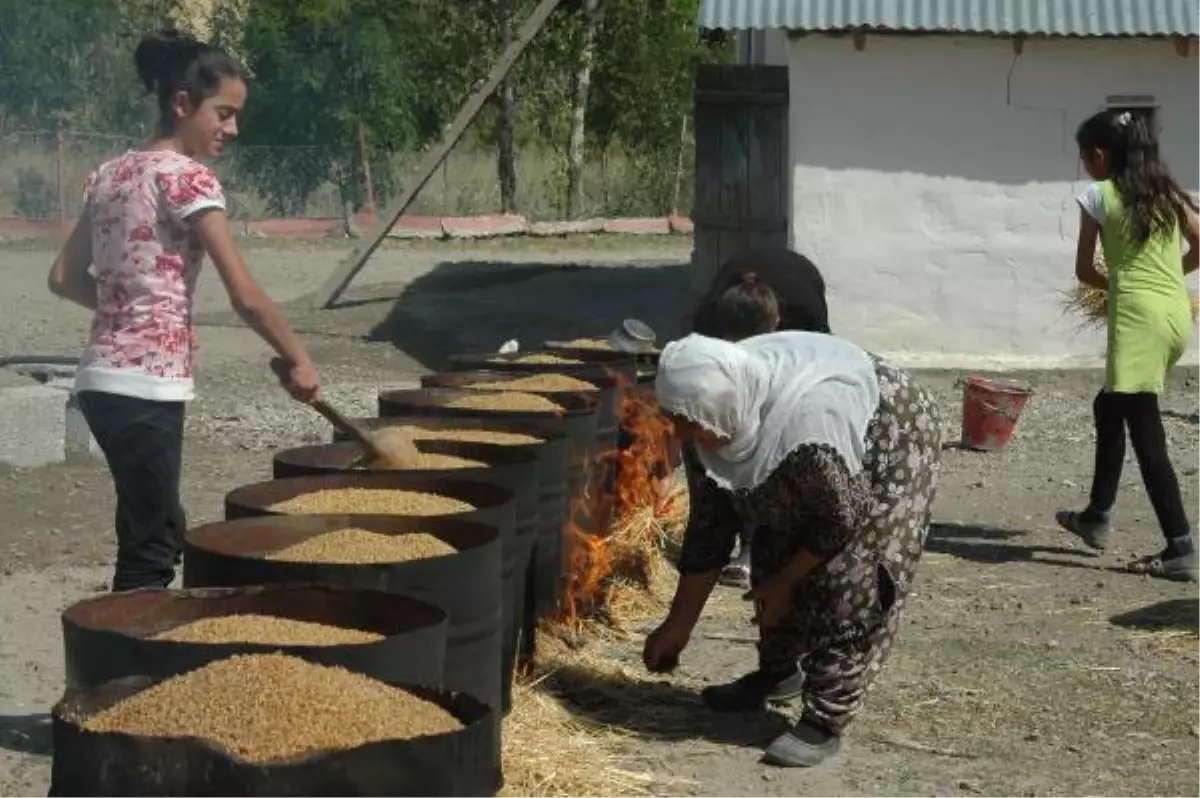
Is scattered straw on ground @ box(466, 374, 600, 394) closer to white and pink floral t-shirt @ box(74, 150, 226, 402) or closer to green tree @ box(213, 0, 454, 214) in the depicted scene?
white and pink floral t-shirt @ box(74, 150, 226, 402)

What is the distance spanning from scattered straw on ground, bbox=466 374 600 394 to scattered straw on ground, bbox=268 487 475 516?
192 cm

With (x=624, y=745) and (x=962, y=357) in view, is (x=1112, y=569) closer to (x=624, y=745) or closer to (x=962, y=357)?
(x=624, y=745)

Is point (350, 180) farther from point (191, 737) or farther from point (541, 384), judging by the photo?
point (191, 737)

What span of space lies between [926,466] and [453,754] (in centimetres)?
236

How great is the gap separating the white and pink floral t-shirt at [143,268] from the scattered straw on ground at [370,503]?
0.41m

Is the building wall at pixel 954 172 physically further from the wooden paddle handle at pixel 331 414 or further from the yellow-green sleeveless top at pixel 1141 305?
the wooden paddle handle at pixel 331 414

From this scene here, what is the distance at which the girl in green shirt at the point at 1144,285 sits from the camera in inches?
322

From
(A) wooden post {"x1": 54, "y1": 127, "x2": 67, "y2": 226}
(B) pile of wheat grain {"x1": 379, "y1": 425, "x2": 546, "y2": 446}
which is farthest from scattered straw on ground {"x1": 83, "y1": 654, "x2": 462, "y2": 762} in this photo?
(A) wooden post {"x1": 54, "y1": 127, "x2": 67, "y2": 226}

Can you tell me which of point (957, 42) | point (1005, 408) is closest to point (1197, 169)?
point (957, 42)

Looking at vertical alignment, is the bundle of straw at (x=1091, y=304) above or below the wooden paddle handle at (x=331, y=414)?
below

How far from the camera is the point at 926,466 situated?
5.53 m

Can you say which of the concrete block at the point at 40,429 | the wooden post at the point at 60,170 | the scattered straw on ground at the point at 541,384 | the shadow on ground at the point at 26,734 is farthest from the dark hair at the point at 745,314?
the wooden post at the point at 60,170

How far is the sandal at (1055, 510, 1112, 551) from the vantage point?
8.54m

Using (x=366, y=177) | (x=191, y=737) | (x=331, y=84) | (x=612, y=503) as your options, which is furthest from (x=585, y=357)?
(x=331, y=84)
